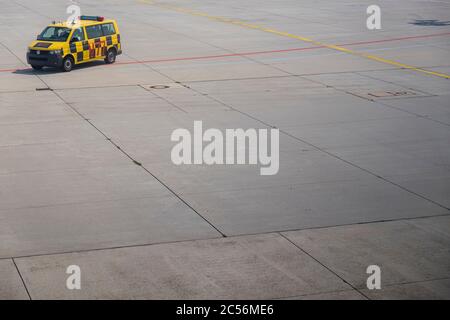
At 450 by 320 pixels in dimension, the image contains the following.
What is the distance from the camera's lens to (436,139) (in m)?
23.4

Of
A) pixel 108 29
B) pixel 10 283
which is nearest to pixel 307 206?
pixel 10 283

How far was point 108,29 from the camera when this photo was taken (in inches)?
1385

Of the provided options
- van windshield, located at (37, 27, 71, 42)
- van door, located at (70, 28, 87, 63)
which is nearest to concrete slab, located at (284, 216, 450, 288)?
van door, located at (70, 28, 87, 63)

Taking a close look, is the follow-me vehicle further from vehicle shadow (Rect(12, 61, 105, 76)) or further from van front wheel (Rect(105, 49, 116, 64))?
vehicle shadow (Rect(12, 61, 105, 76))

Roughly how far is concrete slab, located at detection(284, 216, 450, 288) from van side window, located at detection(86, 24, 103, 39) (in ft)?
66.7

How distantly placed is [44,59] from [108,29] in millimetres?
3599

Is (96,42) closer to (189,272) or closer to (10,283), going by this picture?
(189,272)

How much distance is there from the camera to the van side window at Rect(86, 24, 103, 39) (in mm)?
34188

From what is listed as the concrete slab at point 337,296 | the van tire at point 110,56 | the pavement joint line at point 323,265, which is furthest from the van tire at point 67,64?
the concrete slab at point 337,296

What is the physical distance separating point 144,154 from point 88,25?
46.5ft

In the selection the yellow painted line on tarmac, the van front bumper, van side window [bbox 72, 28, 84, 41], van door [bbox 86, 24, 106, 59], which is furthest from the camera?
the yellow painted line on tarmac

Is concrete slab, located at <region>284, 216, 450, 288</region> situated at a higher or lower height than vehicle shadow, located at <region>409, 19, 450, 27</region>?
higher
